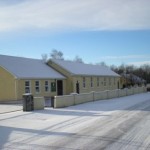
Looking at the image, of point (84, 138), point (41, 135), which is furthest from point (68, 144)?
point (41, 135)

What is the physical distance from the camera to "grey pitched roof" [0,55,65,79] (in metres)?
33.8

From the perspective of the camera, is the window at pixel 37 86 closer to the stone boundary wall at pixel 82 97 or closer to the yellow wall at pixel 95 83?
the stone boundary wall at pixel 82 97

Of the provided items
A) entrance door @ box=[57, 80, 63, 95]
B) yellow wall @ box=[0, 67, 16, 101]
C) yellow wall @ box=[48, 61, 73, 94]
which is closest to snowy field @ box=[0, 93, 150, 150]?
yellow wall @ box=[0, 67, 16, 101]

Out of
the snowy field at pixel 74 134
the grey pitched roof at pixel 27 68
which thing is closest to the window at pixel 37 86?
the grey pitched roof at pixel 27 68

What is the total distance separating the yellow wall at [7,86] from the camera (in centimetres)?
3281

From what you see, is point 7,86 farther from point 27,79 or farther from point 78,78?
point 78,78

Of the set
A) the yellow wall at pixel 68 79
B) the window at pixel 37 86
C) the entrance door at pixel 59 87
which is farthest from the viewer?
the yellow wall at pixel 68 79

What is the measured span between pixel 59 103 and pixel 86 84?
21.2 metres

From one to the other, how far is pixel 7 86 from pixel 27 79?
2.09m

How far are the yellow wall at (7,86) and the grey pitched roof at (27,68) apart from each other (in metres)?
0.48

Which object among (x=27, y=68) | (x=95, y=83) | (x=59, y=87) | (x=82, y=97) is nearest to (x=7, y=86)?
(x=27, y=68)

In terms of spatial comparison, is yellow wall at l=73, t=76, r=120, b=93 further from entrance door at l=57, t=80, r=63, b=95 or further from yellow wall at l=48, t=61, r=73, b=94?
entrance door at l=57, t=80, r=63, b=95

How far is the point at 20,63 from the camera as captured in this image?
124 feet

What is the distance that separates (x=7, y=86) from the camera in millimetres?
33094
